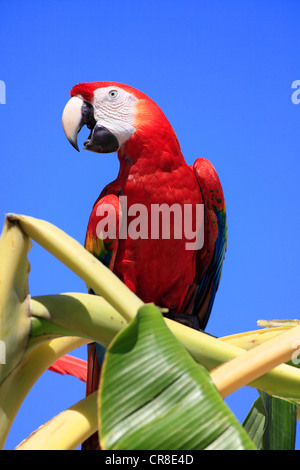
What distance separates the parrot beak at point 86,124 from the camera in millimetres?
1456

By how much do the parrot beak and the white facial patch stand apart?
0.7 inches

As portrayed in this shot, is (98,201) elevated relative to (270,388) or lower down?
elevated

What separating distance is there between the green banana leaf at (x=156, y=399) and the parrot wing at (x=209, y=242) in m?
1.03

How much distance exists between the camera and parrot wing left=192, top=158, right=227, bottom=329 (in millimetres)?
1474

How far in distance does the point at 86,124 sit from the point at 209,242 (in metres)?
0.51

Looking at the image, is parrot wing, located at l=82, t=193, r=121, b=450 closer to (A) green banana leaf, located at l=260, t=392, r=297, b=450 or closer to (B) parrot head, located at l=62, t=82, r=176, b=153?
(B) parrot head, located at l=62, t=82, r=176, b=153

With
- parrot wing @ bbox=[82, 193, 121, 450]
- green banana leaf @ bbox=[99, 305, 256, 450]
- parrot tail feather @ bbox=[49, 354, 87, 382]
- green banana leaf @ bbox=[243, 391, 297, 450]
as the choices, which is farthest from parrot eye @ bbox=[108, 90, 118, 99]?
green banana leaf @ bbox=[99, 305, 256, 450]

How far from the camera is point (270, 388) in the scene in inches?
24.5

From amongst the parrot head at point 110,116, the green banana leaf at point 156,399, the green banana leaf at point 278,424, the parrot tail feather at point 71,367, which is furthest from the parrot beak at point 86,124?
the green banana leaf at point 156,399

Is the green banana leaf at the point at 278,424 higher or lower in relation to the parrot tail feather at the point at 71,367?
lower

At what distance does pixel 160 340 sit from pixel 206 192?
40.5 inches

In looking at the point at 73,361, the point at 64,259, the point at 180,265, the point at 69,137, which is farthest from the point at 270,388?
the point at 69,137

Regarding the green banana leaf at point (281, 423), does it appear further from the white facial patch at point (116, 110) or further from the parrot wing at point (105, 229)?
the white facial patch at point (116, 110)
